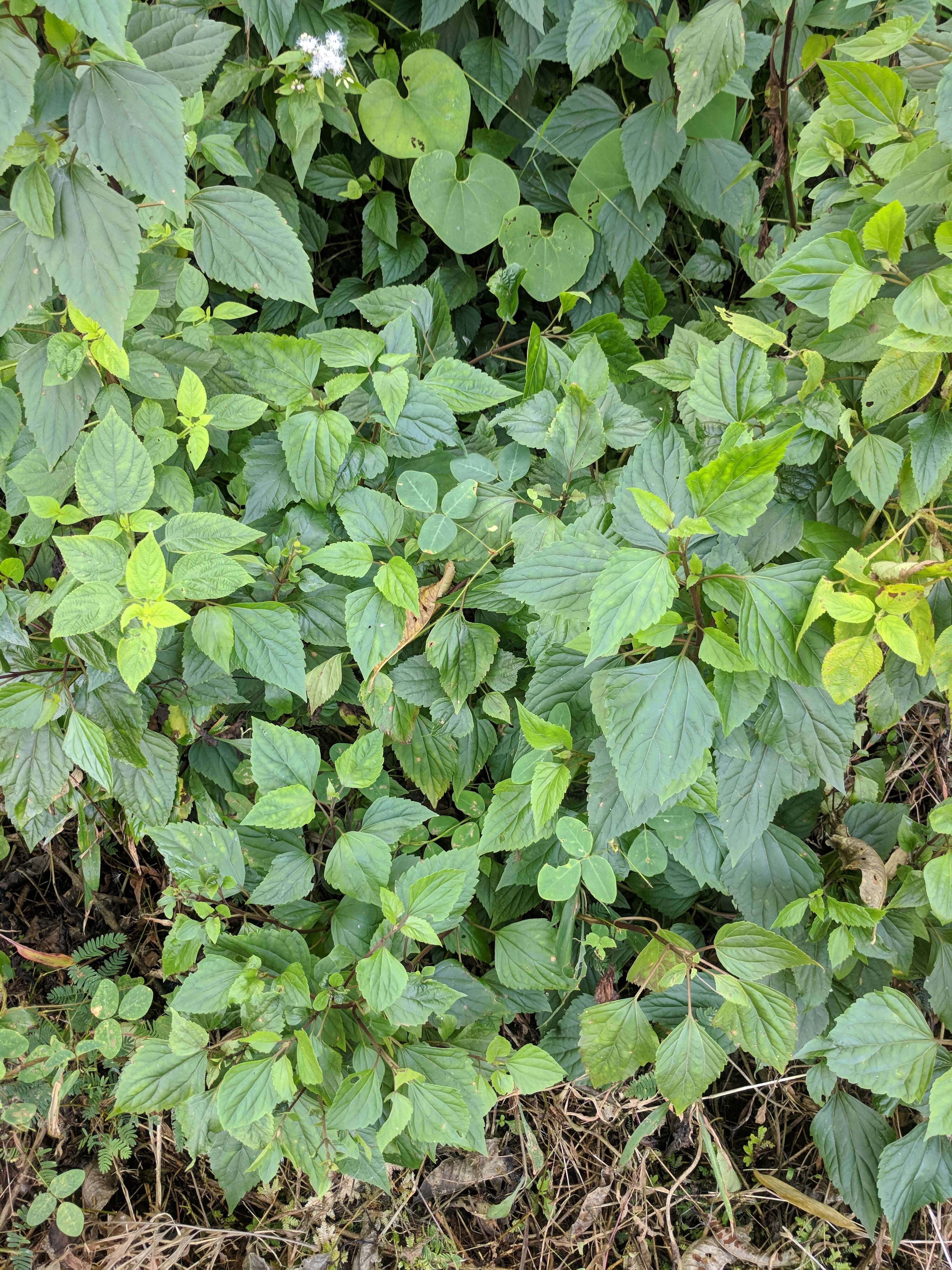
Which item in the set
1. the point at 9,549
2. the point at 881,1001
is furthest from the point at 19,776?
the point at 881,1001

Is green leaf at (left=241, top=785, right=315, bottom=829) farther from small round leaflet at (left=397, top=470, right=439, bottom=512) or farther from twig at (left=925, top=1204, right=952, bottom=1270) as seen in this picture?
twig at (left=925, top=1204, right=952, bottom=1270)

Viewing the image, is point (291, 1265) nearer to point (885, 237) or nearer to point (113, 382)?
point (113, 382)

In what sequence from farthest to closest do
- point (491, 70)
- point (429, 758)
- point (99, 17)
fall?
point (491, 70)
point (429, 758)
point (99, 17)

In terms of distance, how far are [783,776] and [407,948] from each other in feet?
2.07

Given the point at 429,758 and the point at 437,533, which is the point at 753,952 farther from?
the point at 437,533

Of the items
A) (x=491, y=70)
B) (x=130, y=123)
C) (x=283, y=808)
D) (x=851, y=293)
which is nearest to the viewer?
(x=130, y=123)

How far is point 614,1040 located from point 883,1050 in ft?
1.39

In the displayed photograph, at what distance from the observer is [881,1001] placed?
1271mm

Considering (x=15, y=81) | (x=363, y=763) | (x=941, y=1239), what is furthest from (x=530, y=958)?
(x=15, y=81)

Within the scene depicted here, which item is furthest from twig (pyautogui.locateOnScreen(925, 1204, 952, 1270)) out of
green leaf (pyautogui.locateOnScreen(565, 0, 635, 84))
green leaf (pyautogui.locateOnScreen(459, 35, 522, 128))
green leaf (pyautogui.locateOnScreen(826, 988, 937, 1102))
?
green leaf (pyautogui.locateOnScreen(459, 35, 522, 128))

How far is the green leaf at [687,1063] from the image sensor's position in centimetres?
121

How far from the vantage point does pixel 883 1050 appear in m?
1.26

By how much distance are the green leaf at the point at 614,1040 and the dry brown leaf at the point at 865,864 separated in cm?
42

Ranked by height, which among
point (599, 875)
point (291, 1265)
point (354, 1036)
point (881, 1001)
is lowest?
point (291, 1265)
